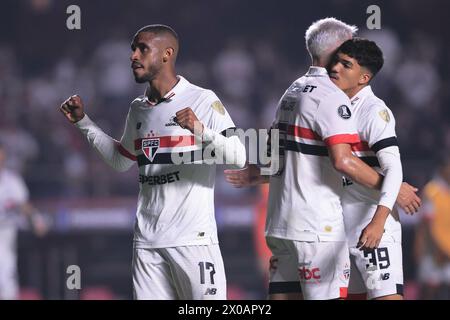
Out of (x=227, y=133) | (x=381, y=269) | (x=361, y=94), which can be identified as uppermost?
(x=361, y=94)

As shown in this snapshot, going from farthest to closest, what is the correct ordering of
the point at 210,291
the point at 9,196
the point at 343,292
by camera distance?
the point at 9,196 → the point at 210,291 → the point at 343,292

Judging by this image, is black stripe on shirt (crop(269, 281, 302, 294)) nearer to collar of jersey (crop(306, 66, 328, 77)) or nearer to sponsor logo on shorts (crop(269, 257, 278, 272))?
sponsor logo on shorts (crop(269, 257, 278, 272))

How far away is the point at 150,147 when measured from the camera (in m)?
5.65

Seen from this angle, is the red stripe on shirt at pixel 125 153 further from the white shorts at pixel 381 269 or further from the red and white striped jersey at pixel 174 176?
the white shorts at pixel 381 269

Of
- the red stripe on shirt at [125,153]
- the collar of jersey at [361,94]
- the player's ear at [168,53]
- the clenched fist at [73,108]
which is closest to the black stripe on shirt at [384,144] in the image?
the collar of jersey at [361,94]

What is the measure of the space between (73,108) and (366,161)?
1.81 m

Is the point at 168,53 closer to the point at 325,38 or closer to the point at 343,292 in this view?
the point at 325,38

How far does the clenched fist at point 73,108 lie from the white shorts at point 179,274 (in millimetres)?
964

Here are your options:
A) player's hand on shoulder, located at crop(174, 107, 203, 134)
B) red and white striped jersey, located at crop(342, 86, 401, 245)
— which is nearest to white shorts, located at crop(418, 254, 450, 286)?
red and white striped jersey, located at crop(342, 86, 401, 245)

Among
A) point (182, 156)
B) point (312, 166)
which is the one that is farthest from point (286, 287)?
point (182, 156)

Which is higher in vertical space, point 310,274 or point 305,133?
point 305,133

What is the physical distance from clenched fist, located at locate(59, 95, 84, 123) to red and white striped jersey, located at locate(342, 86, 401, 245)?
1660 millimetres

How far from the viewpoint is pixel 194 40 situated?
48.3ft

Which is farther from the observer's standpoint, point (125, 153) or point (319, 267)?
point (125, 153)
